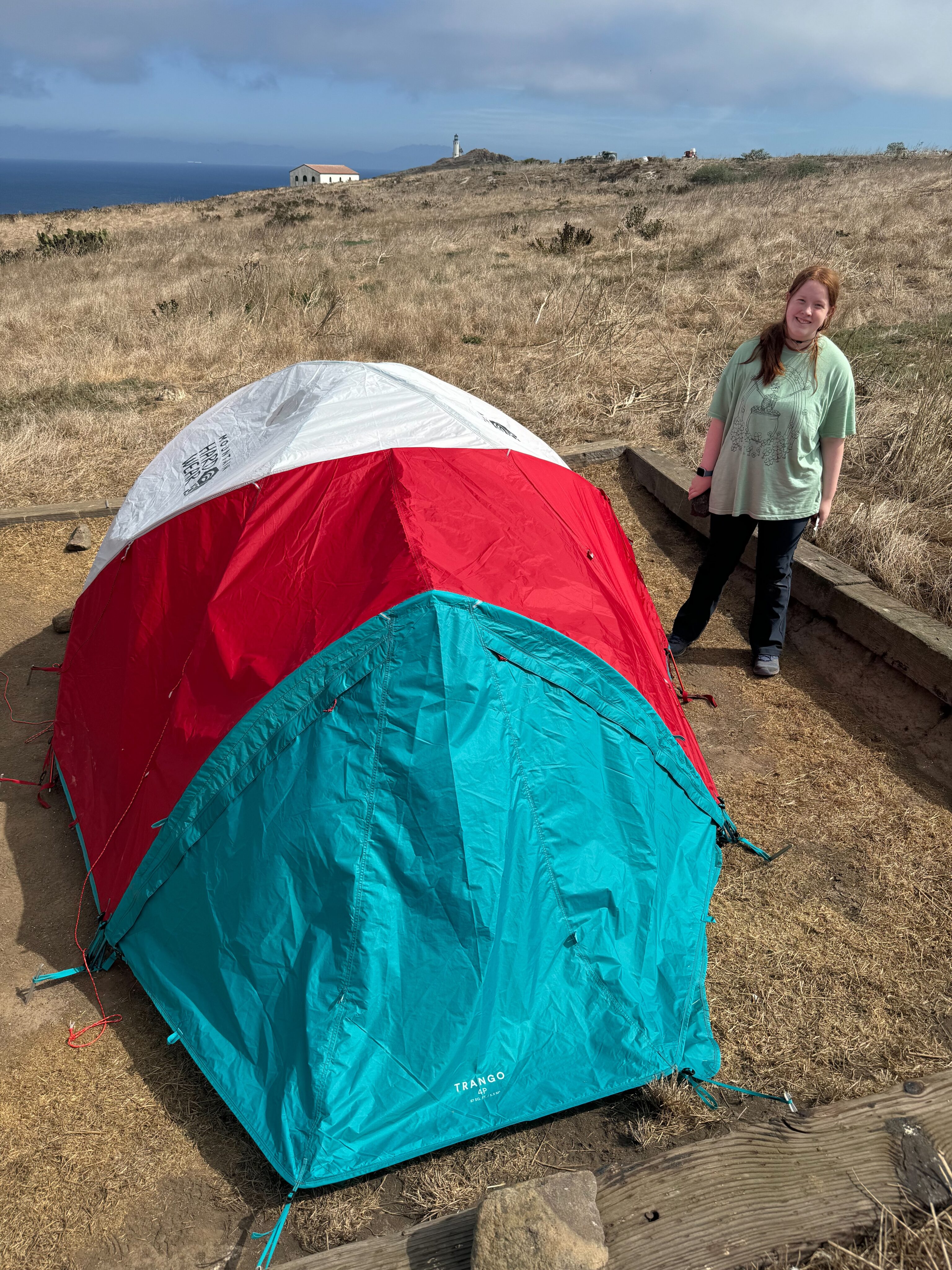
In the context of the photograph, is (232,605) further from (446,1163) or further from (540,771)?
(446,1163)

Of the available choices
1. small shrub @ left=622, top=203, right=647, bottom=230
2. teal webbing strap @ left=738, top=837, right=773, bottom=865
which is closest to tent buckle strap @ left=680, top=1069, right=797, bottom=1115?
teal webbing strap @ left=738, top=837, right=773, bottom=865

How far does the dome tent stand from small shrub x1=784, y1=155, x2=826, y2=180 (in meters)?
28.3

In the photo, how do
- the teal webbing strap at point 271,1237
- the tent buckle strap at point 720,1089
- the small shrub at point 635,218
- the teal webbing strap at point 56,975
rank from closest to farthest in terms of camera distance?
the teal webbing strap at point 271,1237
the tent buckle strap at point 720,1089
the teal webbing strap at point 56,975
the small shrub at point 635,218

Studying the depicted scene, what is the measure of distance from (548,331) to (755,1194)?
9868 mm

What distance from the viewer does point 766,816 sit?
3971mm

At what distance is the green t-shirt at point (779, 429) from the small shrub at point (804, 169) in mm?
26499

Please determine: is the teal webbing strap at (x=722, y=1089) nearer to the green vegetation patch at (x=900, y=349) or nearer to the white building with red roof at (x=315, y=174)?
the green vegetation patch at (x=900, y=349)

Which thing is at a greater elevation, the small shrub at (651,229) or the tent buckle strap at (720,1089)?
the small shrub at (651,229)

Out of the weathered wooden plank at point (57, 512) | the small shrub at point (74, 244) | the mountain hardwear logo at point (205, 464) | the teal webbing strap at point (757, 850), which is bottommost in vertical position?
the teal webbing strap at point (757, 850)

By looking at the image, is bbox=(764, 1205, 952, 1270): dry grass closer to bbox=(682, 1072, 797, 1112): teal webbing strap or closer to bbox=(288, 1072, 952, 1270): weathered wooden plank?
bbox=(288, 1072, 952, 1270): weathered wooden plank

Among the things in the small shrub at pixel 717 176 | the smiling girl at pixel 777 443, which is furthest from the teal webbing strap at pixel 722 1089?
the small shrub at pixel 717 176

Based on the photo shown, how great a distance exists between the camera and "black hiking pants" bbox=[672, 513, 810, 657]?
4570 mm

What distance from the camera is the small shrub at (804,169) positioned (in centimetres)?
2984

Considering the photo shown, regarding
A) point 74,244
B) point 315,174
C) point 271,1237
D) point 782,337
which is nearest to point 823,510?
point 782,337
